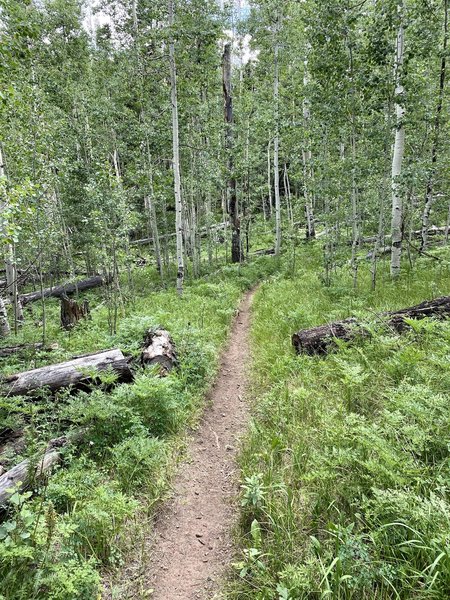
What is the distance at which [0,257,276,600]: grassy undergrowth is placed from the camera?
8.75 ft

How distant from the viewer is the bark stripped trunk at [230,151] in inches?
653

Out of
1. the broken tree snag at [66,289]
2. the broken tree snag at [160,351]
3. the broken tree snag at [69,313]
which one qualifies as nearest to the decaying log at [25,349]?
the broken tree snag at [69,313]

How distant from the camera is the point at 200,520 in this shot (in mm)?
3656

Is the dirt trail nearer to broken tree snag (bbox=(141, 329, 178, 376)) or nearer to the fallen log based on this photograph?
broken tree snag (bbox=(141, 329, 178, 376))

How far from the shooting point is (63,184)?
17.5m

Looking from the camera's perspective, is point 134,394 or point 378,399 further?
point 134,394

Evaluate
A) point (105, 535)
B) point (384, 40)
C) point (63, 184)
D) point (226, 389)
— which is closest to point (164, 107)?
point (63, 184)

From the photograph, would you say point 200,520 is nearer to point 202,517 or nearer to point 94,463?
point 202,517

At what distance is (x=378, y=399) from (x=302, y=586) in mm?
2595

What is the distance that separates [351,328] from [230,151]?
41.0ft

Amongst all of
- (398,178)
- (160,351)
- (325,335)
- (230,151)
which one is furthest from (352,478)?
(230,151)

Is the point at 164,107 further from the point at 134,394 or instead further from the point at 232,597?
the point at 232,597

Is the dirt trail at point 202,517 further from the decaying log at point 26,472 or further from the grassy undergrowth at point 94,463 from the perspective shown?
the decaying log at point 26,472

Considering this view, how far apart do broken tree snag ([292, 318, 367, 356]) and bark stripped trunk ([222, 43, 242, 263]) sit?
11.0 metres
